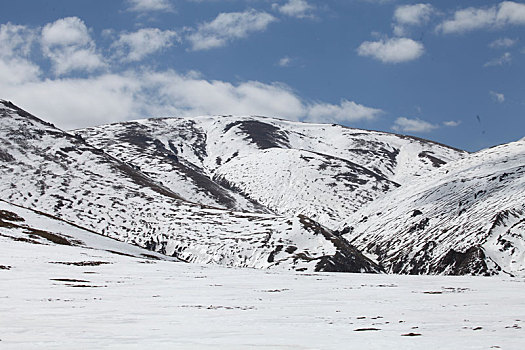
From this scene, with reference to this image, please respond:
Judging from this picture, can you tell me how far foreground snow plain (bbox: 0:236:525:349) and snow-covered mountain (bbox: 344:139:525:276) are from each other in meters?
27.2

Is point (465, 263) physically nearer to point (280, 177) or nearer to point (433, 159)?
point (280, 177)

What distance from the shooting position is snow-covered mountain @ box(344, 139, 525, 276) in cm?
5062

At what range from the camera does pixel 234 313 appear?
16641 millimetres

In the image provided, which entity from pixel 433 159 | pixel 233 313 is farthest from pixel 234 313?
pixel 433 159

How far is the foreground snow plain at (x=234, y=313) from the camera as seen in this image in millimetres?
10922

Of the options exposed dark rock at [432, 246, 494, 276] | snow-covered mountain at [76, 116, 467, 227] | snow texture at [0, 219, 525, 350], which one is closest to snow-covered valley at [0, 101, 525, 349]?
snow texture at [0, 219, 525, 350]

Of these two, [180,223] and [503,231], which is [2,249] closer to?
[180,223]

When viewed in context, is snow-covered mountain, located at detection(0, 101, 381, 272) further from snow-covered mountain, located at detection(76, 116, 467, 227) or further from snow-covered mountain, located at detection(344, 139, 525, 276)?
snow-covered mountain, located at detection(76, 116, 467, 227)

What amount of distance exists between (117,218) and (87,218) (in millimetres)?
4255

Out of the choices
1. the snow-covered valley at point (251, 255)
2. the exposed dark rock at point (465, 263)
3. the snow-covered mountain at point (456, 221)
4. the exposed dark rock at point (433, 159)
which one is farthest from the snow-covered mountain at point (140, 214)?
the exposed dark rock at point (433, 159)

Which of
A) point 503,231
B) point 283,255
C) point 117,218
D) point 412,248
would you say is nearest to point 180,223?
point 117,218

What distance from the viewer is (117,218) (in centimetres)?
7356

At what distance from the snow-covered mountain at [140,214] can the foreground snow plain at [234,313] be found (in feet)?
87.3

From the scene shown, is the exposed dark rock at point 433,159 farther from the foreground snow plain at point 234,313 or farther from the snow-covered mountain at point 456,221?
the foreground snow plain at point 234,313
